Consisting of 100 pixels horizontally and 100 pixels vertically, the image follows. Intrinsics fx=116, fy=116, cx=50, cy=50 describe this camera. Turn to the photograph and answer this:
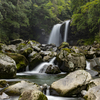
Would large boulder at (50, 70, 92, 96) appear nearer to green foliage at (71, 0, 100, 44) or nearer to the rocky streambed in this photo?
the rocky streambed

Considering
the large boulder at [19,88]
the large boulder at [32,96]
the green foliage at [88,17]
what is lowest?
the large boulder at [19,88]

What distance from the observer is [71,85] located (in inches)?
182

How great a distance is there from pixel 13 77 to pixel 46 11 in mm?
25040

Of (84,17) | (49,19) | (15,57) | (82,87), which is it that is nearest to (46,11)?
(49,19)

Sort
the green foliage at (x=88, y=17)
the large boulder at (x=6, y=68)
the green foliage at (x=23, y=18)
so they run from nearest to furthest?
the large boulder at (x=6, y=68) < the green foliage at (x=88, y=17) < the green foliage at (x=23, y=18)

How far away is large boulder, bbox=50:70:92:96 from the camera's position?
452 centimetres

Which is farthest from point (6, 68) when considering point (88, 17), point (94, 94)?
point (88, 17)

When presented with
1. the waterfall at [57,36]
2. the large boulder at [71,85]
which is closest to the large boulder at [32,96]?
the large boulder at [71,85]

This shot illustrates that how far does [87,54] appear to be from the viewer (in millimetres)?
13148

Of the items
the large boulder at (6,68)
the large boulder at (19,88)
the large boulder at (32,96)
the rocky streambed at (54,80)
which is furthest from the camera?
the large boulder at (6,68)

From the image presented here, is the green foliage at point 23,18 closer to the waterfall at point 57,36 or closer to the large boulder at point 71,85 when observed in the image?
the waterfall at point 57,36

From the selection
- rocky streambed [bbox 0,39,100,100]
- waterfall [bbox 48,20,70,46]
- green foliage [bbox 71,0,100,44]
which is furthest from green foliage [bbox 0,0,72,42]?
rocky streambed [bbox 0,39,100,100]

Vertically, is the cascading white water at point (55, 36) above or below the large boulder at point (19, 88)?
above

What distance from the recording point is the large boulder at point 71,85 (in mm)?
4520
